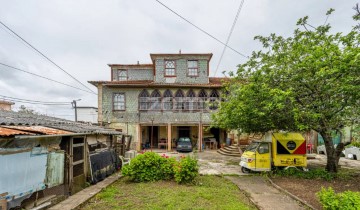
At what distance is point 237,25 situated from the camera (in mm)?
8828

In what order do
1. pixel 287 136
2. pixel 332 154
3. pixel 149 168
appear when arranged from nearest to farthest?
pixel 149 168 < pixel 332 154 < pixel 287 136

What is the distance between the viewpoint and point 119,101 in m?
19.6

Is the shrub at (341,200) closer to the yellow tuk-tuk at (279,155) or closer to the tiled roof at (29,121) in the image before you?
the yellow tuk-tuk at (279,155)

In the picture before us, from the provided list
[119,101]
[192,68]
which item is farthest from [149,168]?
[192,68]

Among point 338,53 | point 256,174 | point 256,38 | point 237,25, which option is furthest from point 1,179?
point 256,38

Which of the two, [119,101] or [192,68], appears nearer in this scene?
[119,101]

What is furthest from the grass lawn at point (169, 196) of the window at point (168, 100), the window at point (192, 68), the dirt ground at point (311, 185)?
the window at point (192, 68)

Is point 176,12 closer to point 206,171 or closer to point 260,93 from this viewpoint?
point 260,93

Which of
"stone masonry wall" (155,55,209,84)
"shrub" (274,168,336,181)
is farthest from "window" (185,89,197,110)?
"shrub" (274,168,336,181)

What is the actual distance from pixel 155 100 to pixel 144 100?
1.15m

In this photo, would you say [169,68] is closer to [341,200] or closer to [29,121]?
[29,121]

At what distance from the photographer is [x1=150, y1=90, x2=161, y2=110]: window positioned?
19422 millimetres

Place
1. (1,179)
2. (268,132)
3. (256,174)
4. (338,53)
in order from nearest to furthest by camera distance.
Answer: (1,179) < (338,53) < (256,174) < (268,132)

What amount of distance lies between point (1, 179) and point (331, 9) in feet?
45.6
